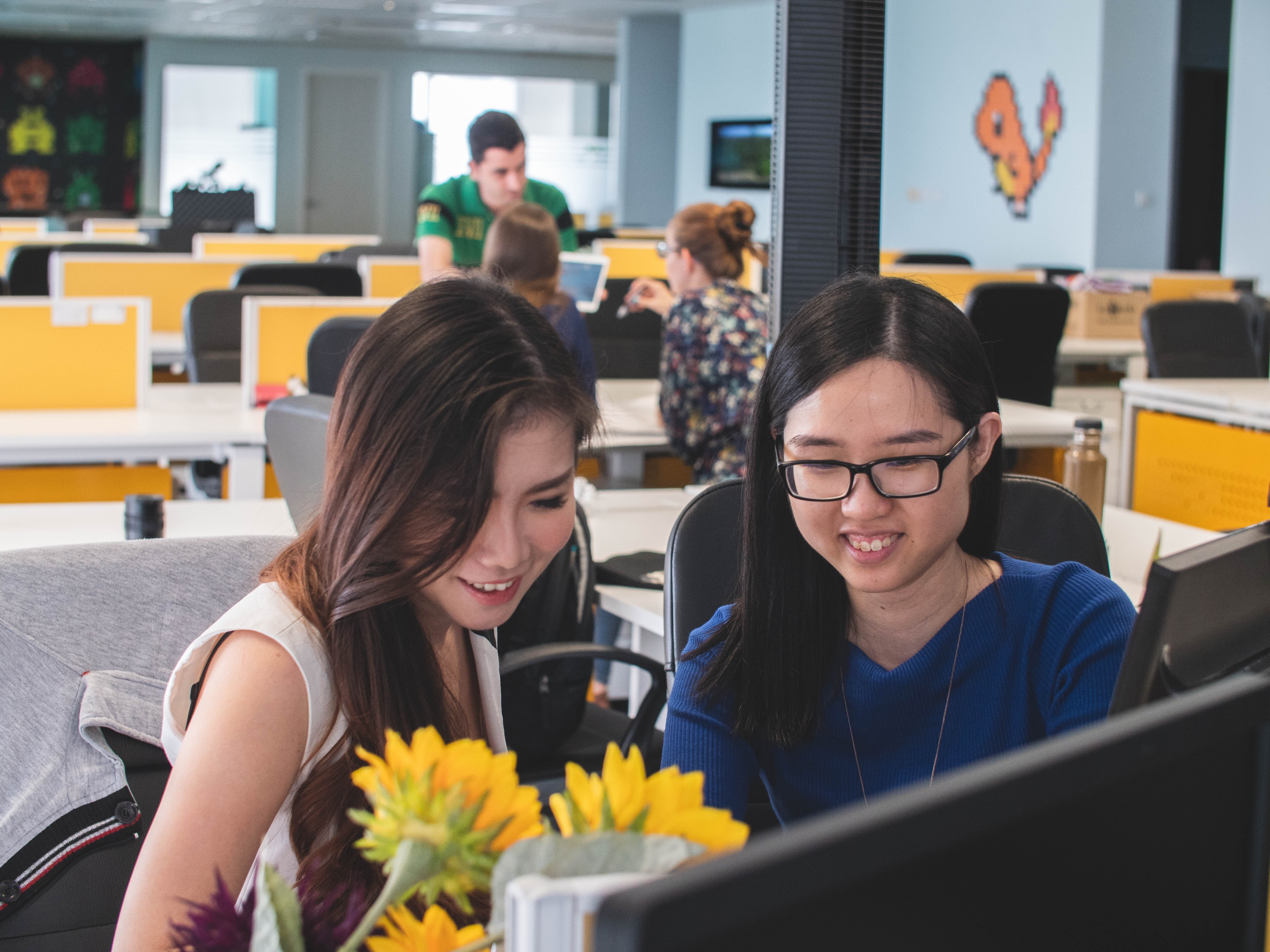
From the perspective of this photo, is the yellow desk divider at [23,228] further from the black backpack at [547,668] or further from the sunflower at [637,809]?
the sunflower at [637,809]

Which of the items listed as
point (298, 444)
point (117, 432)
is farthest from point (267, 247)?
point (298, 444)

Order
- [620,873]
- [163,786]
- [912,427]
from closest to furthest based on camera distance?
[620,873], [912,427], [163,786]

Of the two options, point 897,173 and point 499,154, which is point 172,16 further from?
point 499,154

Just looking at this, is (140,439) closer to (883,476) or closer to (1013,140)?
(883,476)

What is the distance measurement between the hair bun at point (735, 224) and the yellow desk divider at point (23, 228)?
496 centimetres

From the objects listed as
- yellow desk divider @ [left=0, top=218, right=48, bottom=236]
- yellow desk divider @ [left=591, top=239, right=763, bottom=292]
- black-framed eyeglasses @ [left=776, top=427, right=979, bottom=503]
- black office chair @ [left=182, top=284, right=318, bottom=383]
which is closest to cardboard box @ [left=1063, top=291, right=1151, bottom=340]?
yellow desk divider @ [left=591, top=239, right=763, bottom=292]

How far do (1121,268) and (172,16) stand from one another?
9176 millimetres

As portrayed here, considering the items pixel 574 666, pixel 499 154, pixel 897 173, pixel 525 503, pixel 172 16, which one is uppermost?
pixel 172 16

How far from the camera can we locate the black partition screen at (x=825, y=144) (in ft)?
5.91

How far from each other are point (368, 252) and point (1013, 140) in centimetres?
476

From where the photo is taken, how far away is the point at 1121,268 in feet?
28.9

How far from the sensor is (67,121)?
15898 mm

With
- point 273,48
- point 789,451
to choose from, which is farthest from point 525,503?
point 273,48

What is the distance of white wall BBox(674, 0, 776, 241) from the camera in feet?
38.1
